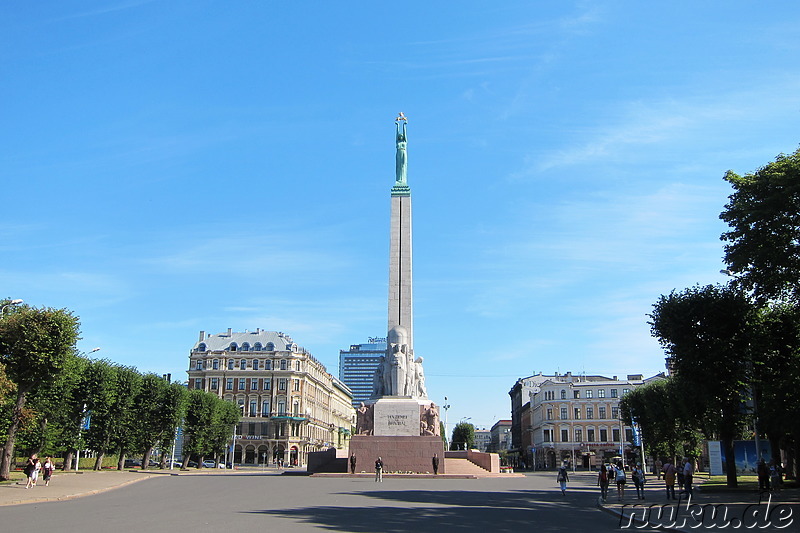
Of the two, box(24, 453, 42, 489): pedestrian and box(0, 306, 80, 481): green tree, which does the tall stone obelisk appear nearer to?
box(0, 306, 80, 481): green tree

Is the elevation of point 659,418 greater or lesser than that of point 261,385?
lesser

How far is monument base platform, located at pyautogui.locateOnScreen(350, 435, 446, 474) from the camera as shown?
4509cm

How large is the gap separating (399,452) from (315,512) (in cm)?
2434

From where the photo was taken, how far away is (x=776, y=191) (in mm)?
28516

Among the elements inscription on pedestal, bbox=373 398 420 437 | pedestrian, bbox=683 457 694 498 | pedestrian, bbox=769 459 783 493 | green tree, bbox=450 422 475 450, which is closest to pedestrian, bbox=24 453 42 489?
inscription on pedestal, bbox=373 398 420 437

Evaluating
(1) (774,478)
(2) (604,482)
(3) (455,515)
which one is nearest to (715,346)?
(1) (774,478)

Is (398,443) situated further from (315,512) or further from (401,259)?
(315,512)

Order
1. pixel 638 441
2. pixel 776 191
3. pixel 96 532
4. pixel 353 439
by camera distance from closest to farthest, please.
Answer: pixel 96 532 → pixel 776 191 → pixel 353 439 → pixel 638 441

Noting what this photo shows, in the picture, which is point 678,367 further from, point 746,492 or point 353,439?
point 353,439

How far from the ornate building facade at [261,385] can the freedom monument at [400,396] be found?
50.6 m

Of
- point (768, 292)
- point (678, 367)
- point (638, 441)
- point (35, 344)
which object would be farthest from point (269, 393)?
point (768, 292)

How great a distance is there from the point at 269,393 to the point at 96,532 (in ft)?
281

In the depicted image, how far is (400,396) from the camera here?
161 feet

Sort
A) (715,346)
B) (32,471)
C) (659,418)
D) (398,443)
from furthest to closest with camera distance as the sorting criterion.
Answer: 1. (659,418)
2. (398,443)
3. (715,346)
4. (32,471)
